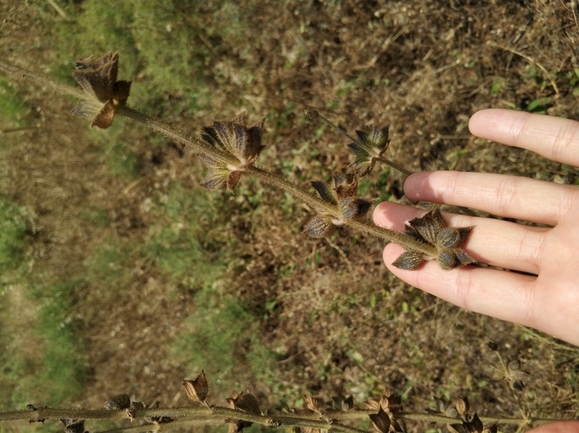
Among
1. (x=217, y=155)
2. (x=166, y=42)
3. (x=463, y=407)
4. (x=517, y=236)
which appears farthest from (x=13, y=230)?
(x=517, y=236)

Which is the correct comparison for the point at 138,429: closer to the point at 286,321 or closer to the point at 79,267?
the point at 286,321

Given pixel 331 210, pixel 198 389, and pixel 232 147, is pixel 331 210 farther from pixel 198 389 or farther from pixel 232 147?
pixel 198 389

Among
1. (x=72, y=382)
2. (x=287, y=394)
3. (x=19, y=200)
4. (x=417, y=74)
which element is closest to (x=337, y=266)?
(x=287, y=394)

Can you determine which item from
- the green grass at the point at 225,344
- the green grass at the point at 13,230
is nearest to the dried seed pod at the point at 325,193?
the green grass at the point at 225,344

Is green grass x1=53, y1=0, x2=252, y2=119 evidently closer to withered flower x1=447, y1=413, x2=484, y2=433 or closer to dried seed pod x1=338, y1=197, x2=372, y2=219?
dried seed pod x1=338, y1=197, x2=372, y2=219

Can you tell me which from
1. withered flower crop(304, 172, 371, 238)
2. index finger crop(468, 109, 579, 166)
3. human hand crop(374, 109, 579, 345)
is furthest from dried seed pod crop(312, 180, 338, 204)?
index finger crop(468, 109, 579, 166)

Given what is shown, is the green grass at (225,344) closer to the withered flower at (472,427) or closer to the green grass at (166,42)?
the green grass at (166,42)
